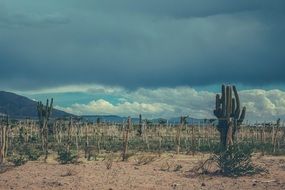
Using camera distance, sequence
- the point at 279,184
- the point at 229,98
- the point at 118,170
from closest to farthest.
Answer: the point at 279,184 → the point at 118,170 → the point at 229,98

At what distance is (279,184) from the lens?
58.7ft

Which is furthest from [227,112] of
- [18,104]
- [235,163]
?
[18,104]

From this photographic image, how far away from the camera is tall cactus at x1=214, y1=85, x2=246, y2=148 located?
2909 centimetres

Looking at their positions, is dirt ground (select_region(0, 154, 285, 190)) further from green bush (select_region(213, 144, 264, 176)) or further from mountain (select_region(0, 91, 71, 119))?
mountain (select_region(0, 91, 71, 119))

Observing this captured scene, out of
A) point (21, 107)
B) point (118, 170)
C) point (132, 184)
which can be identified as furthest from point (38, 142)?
point (21, 107)

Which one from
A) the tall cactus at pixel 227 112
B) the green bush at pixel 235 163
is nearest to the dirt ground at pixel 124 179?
the green bush at pixel 235 163

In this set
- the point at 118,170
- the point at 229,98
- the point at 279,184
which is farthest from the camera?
the point at 229,98

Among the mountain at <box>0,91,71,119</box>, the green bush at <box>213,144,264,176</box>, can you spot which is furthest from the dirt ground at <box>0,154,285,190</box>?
the mountain at <box>0,91,71,119</box>

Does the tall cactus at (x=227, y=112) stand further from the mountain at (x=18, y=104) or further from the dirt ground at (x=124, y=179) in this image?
the mountain at (x=18, y=104)

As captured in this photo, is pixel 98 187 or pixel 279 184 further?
pixel 279 184

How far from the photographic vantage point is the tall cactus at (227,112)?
1145 inches

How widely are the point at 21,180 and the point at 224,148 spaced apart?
358 inches

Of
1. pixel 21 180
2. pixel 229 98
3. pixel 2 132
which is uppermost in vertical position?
pixel 229 98

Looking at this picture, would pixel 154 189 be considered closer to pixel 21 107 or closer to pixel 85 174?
pixel 85 174
